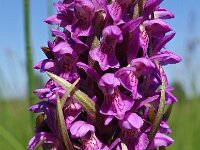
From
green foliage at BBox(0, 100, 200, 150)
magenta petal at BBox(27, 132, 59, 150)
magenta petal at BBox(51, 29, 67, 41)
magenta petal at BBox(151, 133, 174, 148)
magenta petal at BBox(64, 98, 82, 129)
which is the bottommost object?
green foliage at BBox(0, 100, 200, 150)

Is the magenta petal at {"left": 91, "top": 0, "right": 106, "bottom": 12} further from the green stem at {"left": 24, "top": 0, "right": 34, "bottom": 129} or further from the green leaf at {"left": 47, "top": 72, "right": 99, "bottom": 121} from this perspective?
the green stem at {"left": 24, "top": 0, "right": 34, "bottom": 129}

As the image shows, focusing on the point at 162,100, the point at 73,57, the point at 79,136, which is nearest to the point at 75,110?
the point at 79,136

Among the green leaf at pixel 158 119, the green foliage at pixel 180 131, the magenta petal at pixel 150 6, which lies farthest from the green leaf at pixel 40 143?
the green foliage at pixel 180 131

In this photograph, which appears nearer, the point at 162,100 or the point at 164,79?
the point at 162,100

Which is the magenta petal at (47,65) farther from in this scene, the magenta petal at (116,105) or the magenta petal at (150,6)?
the magenta petal at (150,6)

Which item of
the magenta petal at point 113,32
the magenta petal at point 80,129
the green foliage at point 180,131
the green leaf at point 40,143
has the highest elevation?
the magenta petal at point 113,32

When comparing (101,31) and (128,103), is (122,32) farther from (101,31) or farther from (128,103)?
(128,103)

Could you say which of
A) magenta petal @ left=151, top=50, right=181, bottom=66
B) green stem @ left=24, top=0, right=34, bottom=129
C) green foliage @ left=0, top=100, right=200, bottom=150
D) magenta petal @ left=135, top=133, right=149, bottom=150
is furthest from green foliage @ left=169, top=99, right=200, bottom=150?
magenta petal @ left=135, top=133, right=149, bottom=150

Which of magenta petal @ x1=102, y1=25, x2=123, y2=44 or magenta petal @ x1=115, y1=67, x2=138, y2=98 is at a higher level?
magenta petal @ x1=102, y1=25, x2=123, y2=44
